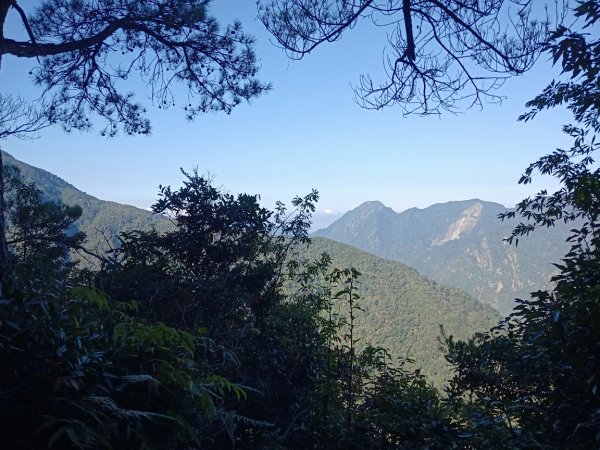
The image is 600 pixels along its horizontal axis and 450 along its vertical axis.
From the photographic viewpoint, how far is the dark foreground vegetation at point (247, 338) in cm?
149

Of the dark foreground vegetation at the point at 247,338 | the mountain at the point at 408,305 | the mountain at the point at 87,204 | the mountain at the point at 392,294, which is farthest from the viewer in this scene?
the mountain at the point at 87,204

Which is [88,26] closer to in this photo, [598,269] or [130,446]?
[130,446]

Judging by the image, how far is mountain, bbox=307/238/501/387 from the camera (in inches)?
1801

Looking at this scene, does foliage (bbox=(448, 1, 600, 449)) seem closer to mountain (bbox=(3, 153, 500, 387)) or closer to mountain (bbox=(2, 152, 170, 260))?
mountain (bbox=(3, 153, 500, 387))

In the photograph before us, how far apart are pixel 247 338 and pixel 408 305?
57.5 meters

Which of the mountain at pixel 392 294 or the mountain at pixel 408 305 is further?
the mountain at pixel 408 305

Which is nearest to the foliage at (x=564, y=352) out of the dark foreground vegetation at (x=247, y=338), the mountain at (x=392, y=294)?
the dark foreground vegetation at (x=247, y=338)

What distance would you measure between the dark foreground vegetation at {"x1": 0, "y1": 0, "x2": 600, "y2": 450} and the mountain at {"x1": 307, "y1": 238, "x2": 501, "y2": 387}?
36.1 meters

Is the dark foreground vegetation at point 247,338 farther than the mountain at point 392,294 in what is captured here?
No

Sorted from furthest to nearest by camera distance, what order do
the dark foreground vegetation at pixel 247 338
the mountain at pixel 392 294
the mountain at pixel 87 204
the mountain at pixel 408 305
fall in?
the mountain at pixel 87 204 → the mountain at pixel 408 305 → the mountain at pixel 392 294 → the dark foreground vegetation at pixel 247 338

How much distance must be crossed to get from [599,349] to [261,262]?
170 inches

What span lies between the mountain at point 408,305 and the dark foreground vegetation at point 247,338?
36.1 meters

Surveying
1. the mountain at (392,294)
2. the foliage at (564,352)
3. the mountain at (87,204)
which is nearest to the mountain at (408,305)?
A: the mountain at (392,294)

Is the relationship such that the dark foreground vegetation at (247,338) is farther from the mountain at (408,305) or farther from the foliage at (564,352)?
the mountain at (408,305)
